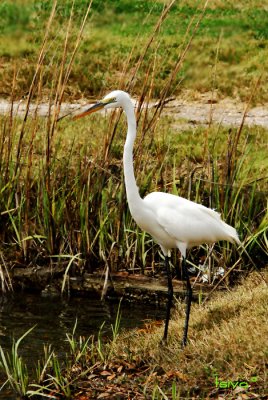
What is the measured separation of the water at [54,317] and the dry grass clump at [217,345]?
56cm

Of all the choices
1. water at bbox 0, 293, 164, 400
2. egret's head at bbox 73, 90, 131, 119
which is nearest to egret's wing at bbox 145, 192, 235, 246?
egret's head at bbox 73, 90, 131, 119

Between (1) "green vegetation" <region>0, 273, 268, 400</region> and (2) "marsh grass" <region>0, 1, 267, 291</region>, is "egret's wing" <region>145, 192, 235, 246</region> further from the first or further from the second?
(2) "marsh grass" <region>0, 1, 267, 291</region>

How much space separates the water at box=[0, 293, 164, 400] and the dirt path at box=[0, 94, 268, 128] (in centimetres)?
391

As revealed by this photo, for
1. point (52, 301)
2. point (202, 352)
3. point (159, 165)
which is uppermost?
point (159, 165)

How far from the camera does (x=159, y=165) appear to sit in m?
8.15

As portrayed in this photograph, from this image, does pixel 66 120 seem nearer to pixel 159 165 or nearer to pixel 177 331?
pixel 159 165

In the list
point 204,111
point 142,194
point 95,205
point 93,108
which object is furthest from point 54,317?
point 204,111

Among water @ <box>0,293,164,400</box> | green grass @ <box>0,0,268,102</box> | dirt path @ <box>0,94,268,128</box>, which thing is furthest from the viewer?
green grass @ <box>0,0,268,102</box>

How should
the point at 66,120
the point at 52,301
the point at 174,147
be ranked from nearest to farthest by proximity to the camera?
the point at 52,301 < the point at 174,147 < the point at 66,120

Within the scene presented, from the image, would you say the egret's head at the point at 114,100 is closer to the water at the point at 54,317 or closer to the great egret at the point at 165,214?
A: the great egret at the point at 165,214

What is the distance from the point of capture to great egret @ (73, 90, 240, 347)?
604cm

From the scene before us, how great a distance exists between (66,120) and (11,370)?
5.37 m

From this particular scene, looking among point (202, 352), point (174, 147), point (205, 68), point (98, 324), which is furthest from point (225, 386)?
point (205, 68)

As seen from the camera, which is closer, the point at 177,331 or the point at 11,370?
the point at 11,370
